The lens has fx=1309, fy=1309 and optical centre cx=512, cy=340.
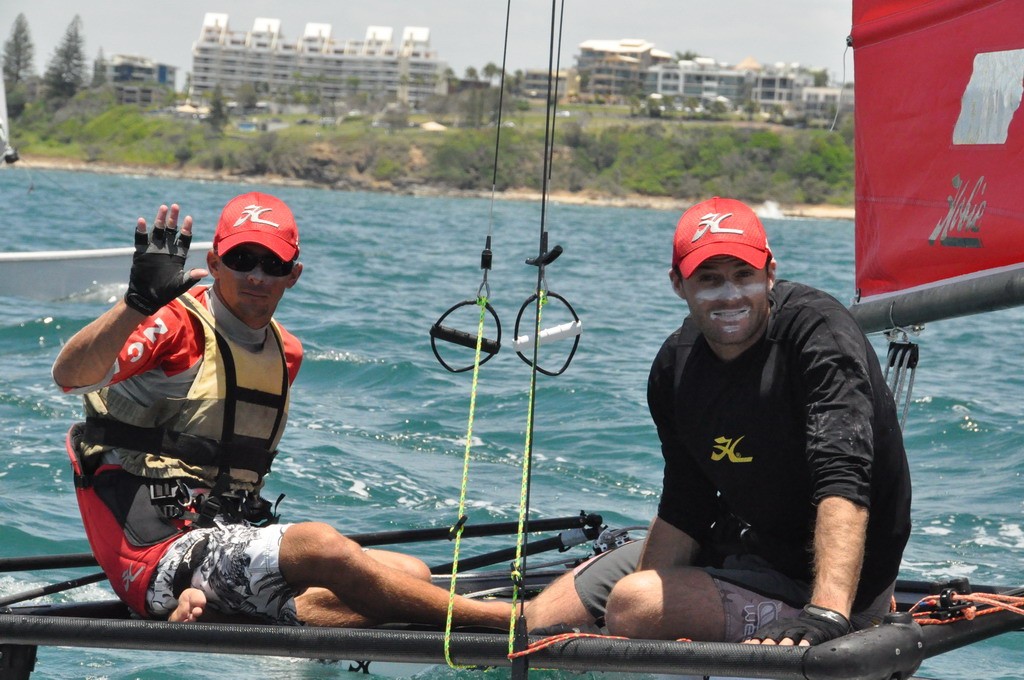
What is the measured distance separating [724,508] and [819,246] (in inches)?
1432

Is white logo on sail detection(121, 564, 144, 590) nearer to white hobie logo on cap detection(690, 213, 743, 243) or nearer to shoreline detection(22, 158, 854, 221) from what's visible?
white hobie logo on cap detection(690, 213, 743, 243)

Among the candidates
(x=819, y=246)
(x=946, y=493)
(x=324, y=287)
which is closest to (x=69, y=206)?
(x=324, y=287)

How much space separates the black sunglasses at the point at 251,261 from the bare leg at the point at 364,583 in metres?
0.63

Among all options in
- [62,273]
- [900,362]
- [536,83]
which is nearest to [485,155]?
[536,83]

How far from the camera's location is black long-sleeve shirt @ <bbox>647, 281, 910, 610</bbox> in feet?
8.83

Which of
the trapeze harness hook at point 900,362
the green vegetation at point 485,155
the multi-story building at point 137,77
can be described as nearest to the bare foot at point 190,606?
the trapeze harness hook at point 900,362

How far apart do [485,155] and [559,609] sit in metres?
88.3

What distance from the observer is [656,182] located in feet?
282

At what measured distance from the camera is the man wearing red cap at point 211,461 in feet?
9.76

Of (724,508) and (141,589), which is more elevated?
(724,508)

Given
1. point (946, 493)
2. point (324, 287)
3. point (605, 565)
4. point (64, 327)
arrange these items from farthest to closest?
point (324, 287) → point (64, 327) → point (946, 493) → point (605, 565)

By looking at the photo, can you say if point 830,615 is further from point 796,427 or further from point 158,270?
point 158,270

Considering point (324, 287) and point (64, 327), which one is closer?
point (64, 327)

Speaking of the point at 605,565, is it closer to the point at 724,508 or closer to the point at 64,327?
the point at 724,508
